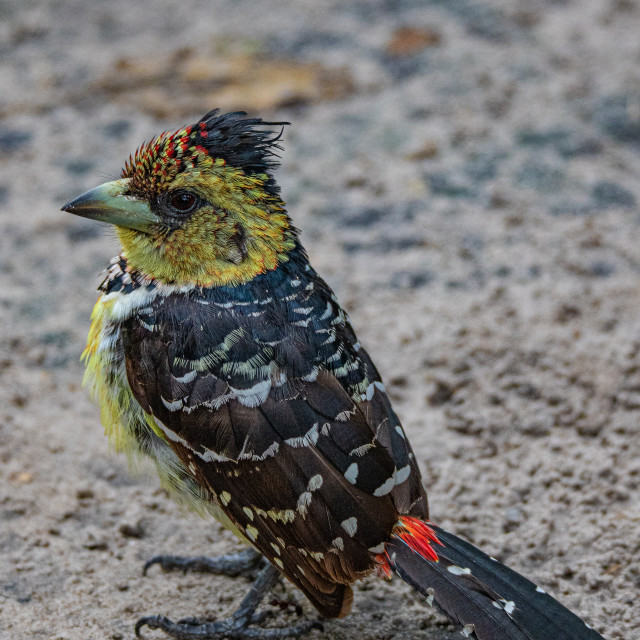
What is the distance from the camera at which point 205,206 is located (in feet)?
10.2

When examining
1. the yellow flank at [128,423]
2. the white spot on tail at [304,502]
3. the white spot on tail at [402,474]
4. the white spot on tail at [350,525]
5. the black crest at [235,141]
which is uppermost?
the black crest at [235,141]

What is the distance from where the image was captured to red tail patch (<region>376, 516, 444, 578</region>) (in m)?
2.76

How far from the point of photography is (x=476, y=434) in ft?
12.9

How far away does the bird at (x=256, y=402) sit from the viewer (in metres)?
2.74

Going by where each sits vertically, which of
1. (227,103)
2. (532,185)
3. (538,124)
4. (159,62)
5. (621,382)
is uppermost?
(159,62)

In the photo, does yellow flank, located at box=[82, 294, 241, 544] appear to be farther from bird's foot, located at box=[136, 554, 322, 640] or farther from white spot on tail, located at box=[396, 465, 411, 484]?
white spot on tail, located at box=[396, 465, 411, 484]

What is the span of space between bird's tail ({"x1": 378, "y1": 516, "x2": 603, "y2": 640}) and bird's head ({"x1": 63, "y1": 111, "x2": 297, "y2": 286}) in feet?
3.57

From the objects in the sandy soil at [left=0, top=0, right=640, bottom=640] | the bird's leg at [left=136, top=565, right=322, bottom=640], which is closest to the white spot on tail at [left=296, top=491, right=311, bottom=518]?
the bird's leg at [left=136, top=565, right=322, bottom=640]

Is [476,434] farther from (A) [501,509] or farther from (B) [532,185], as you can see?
(B) [532,185]

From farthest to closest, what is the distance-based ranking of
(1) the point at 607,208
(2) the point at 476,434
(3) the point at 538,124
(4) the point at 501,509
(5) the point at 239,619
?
(3) the point at 538,124 < (1) the point at 607,208 < (2) the point at 476,434 < (4) the point at 501,509 < (5) the point at 239,619

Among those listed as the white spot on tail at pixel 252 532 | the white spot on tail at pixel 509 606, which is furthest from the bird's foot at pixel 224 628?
the white spot on tail at pixel 509 606

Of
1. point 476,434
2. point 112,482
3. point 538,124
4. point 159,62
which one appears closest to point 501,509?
point 476,434

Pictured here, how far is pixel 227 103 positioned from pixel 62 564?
3.73 metres

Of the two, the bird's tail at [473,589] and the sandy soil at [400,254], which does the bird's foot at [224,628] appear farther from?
the bird's tail at [473,589]
